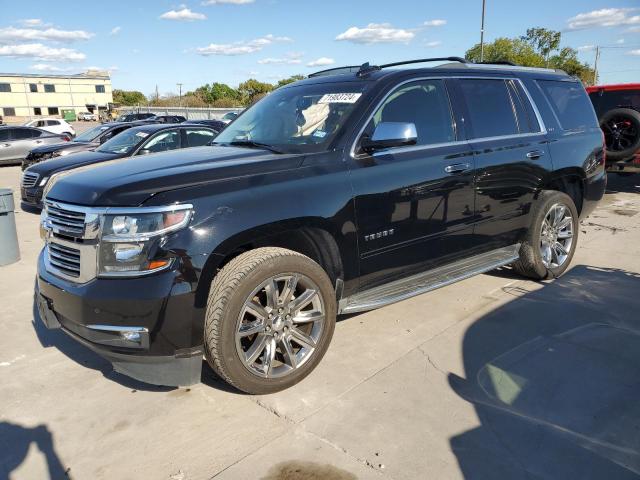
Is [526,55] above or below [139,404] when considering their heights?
above

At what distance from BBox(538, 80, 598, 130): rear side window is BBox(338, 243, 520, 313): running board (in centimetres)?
148

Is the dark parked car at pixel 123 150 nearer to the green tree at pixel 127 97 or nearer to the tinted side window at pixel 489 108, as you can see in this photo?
the tinted side window at pixel 489 108

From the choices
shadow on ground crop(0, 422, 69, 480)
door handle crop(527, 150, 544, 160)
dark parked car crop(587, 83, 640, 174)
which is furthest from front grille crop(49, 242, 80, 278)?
dark parked car crop(587, 83, 640, 174)

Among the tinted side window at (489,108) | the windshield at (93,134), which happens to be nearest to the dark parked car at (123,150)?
the windshield at (93,134)

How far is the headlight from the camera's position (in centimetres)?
272

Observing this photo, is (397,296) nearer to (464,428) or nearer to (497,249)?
(464,428)

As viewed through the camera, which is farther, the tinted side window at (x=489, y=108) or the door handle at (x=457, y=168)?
the tinted side window at (x=489, y=108)

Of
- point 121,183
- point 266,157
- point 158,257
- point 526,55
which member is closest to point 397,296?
point 266,157

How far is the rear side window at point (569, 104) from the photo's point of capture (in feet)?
17.1

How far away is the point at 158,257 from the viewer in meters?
2.72

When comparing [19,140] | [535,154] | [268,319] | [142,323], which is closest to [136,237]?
[142,323]

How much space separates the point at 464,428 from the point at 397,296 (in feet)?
3.70

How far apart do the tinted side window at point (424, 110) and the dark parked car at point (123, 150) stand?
19.3 feet

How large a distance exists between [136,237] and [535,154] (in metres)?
3.71
